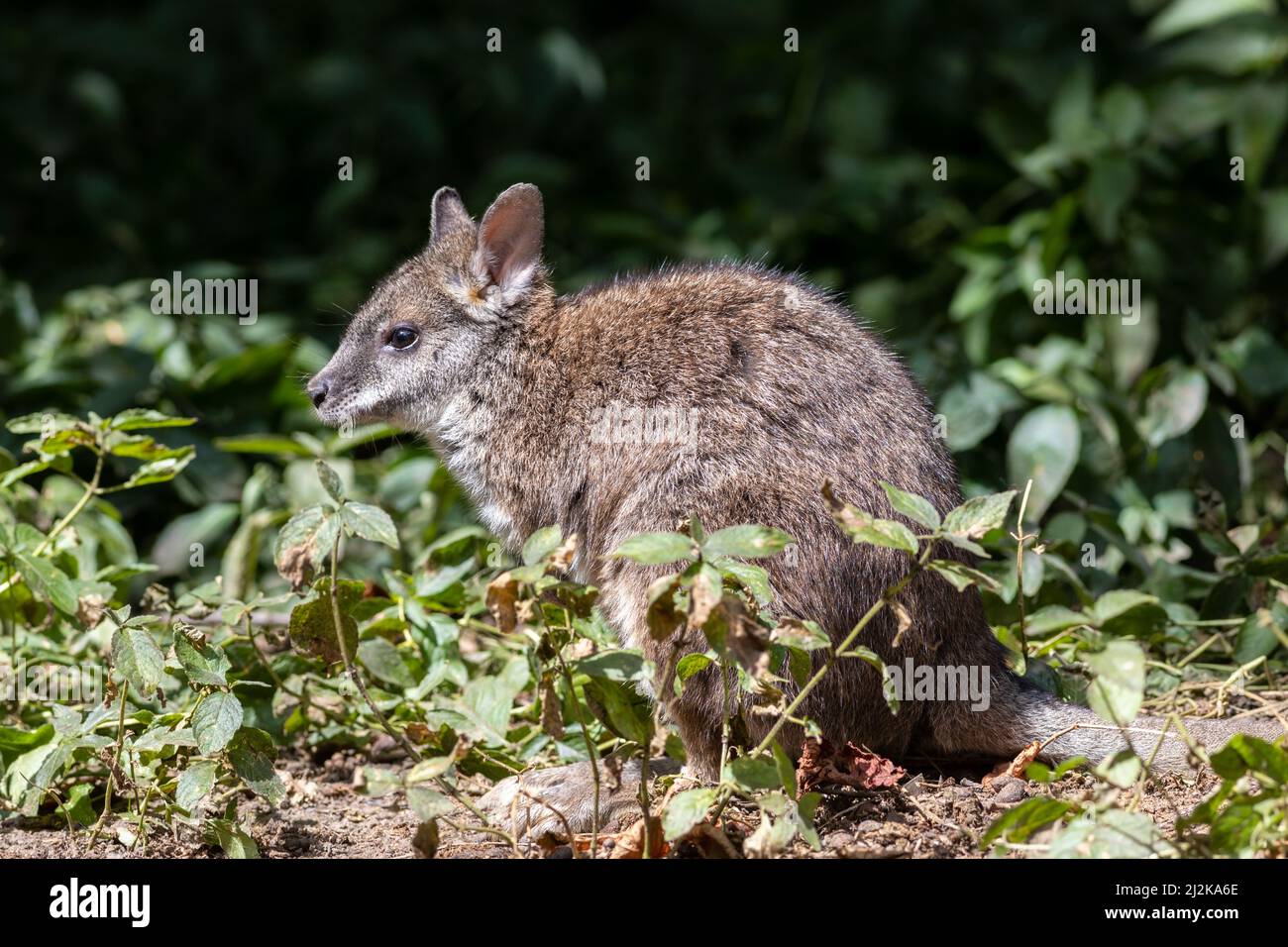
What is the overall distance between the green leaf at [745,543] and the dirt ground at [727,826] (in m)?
0.80

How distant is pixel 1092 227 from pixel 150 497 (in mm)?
4800

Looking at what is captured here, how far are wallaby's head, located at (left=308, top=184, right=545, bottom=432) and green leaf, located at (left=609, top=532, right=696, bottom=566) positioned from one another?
2147 mm

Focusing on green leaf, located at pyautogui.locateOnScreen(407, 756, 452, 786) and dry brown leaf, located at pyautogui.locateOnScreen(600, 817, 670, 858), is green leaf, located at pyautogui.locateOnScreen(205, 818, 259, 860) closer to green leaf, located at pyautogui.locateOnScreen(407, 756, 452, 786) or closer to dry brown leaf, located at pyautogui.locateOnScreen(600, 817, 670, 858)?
green leaf, located at pyautogui.locateOnScreen(407, 756, 452, 786)

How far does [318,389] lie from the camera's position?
5.46 meters

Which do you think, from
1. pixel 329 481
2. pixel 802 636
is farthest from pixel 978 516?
pixel 329 481

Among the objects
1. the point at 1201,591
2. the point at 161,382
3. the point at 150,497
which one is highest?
the point at 161,382

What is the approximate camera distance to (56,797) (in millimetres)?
4086

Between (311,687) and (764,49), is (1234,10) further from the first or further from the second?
(311,687)

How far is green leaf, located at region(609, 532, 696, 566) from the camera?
314 centimetres

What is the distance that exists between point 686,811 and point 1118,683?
0.95 meters

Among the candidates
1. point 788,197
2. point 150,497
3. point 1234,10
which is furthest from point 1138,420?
point 150,497

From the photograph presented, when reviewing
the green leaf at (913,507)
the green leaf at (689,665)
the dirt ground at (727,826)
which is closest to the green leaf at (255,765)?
the dirt ground at (727,826)

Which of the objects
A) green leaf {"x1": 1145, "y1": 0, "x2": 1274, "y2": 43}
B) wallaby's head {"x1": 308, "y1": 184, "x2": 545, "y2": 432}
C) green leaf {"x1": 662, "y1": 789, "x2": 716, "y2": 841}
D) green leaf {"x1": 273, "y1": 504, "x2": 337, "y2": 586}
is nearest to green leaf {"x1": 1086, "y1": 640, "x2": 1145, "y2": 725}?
green leaf {"x1": 662, "y1": 789, "x2": 716, "y2": 841}
